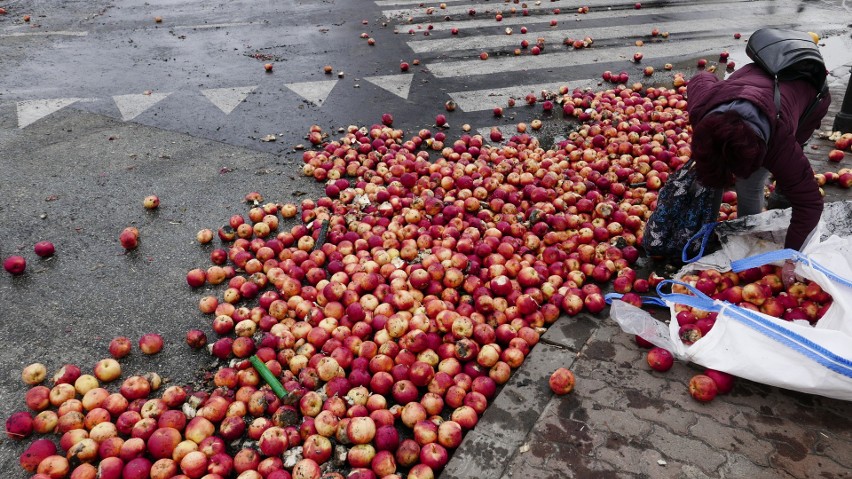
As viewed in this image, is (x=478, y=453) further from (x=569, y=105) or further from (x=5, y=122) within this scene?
(x=5, y=122)

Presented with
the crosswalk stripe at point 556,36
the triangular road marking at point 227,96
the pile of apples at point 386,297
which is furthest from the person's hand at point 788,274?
the crosswalk stripe at point 556,36

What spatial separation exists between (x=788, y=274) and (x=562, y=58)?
6.11m

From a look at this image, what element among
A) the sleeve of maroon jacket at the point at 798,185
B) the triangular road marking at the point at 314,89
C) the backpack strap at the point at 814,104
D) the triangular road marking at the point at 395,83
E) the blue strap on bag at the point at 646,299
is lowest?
the triangular road marking at the point at 314,89

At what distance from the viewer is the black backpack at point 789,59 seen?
330cm

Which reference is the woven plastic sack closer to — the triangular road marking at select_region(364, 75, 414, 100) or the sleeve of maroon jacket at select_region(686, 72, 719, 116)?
the sleeve of maroon jacket at select_region(686, 72, 719, 116)

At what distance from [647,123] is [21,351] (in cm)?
636

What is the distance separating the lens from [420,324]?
3.50 m

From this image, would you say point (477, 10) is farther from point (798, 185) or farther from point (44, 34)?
point (798, 185)

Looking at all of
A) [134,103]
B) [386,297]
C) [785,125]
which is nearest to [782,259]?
[785,125]

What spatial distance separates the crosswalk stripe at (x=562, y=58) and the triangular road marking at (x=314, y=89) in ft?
5.47

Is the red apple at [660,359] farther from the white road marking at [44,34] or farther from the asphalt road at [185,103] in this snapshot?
Result: the white road marking at [44,34]

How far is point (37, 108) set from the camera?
6.97m

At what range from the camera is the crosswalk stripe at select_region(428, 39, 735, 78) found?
820 cm

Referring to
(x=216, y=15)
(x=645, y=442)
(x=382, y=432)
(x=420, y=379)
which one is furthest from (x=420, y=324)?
(x=216, y=15)
